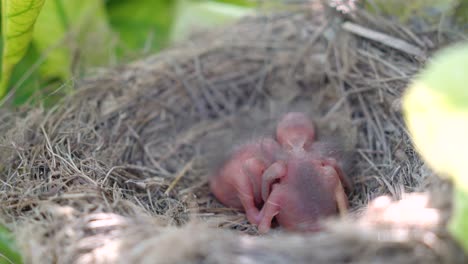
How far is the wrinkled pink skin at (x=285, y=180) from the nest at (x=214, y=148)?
65 mm

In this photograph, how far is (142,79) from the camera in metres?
2.12

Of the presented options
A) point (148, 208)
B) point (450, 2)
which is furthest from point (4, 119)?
point (450, 2)

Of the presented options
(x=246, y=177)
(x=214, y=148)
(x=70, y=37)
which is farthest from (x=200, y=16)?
(x=246, y=177)

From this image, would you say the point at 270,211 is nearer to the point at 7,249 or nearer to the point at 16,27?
the point at 7,249

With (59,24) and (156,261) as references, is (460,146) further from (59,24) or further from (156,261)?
(59,24)

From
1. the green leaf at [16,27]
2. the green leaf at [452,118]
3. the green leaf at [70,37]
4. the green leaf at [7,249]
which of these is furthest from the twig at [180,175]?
the green leaf at [452,118]

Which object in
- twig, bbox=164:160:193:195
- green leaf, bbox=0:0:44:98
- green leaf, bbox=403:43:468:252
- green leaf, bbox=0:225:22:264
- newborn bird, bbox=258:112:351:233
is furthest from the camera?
twig, bbox=164:160:193:195

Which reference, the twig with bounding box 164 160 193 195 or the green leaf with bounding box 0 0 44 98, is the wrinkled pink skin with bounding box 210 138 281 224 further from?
the green leaf with bounding box 0 0 44 98

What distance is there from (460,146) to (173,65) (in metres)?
1.49

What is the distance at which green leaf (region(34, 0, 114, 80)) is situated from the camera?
2184mm

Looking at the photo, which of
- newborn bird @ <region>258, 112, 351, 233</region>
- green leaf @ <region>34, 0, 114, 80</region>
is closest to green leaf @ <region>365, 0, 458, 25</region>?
newborn bird @ <region>258, 112, 351, 233</region>

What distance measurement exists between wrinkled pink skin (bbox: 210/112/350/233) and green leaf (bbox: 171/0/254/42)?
0.94m

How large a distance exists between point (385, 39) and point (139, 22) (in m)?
1.35

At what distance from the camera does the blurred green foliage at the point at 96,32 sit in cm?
212
